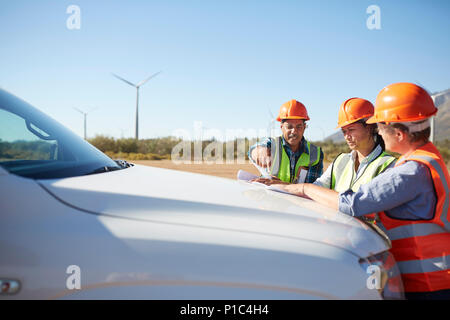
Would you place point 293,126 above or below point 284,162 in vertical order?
above

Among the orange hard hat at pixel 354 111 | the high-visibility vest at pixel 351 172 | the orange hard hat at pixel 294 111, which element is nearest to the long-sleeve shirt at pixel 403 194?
the high-visibility vest at pixel 351 172

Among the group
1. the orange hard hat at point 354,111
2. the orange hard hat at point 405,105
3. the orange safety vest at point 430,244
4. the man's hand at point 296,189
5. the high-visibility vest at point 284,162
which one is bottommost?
the orange safety vest at point 430,244

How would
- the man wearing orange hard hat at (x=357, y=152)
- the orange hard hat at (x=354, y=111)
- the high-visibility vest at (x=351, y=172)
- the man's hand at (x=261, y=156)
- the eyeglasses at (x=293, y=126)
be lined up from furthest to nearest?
the eyeglasses at (x=293, y=126) < the man's hand at (x=261, y=156) < the orange hard hat at (x=354, y=111) < the man wearing orange hard hat at (x=357, y=152) < the high-visibility vest at (x=351, y=172)

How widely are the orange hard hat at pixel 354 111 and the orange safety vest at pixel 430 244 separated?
1592mm

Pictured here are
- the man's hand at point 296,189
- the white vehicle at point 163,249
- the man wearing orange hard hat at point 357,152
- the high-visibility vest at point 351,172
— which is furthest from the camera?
the man wearing orange hard hat at point 357,152

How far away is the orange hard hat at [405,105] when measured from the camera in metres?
2.38

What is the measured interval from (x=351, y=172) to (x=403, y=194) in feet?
5.06

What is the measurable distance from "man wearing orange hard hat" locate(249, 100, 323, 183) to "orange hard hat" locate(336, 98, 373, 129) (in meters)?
1.09

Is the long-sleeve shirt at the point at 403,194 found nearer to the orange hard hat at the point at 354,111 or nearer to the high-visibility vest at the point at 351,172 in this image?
the high-visibility vest at the point at 351,172

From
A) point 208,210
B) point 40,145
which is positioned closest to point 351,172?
point 208,210

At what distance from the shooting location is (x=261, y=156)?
4922mm

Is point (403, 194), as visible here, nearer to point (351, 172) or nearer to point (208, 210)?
point (208, 210)
